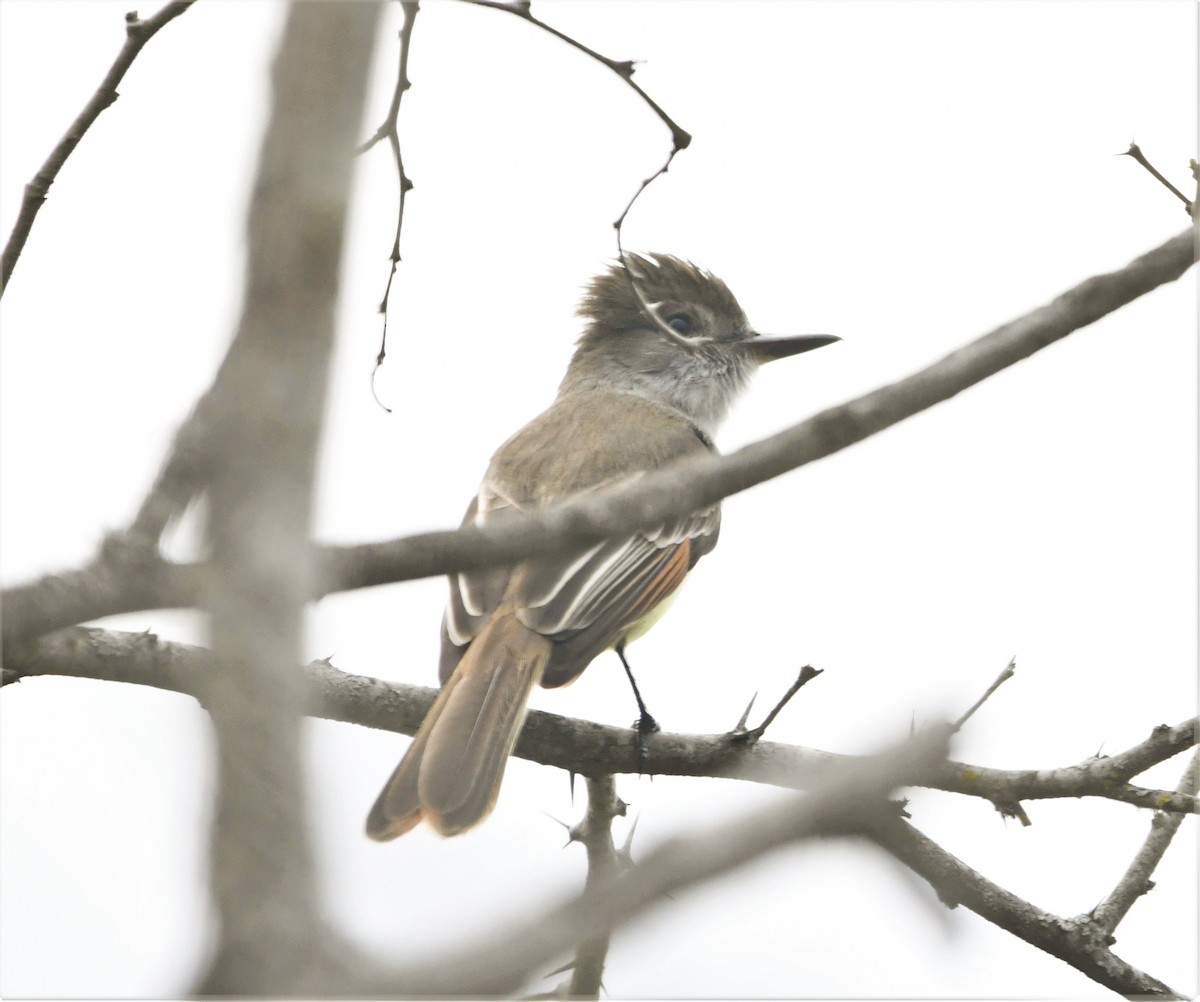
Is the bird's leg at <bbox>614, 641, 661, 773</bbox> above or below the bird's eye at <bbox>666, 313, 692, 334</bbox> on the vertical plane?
below

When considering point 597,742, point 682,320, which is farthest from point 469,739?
point 682,320

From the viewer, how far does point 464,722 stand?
198 inches

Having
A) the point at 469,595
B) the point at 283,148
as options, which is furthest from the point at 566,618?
the point at 283,148

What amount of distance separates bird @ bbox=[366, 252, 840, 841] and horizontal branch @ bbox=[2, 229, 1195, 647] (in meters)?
0.08

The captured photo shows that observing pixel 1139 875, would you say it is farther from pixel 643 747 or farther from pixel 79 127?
pixel 79 127

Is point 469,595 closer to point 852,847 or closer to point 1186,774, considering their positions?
point 1186,774

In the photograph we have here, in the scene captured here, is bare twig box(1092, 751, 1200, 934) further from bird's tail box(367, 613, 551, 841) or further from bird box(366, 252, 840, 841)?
bird's tail box(367, 613, 551, 841)

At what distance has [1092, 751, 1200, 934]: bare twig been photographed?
456 centimetres

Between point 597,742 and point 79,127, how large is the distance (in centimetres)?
294

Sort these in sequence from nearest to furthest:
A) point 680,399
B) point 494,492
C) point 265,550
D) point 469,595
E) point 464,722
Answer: point 265,550
point 464,722
point 469,595
point 494,492
point 680,399

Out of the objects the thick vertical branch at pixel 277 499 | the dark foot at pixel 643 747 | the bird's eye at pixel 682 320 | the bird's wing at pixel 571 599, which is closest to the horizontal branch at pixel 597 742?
the dark foot at pixel 643 747

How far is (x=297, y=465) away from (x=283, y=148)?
1.10 feet

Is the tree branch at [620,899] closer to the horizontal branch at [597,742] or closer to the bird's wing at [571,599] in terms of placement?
the horizontal branch at [597,742]

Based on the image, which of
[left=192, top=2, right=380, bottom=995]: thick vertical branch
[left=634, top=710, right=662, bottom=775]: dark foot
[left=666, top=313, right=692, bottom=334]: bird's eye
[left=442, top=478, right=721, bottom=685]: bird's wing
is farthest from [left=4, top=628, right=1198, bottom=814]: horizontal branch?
[left=666, top=313, right=692, bottom=334]: bird's eye
